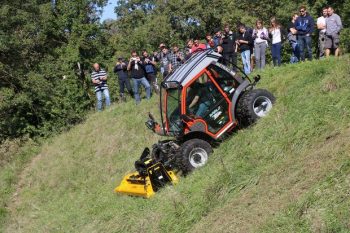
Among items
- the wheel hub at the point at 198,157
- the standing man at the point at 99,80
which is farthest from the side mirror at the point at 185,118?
the standing man at the point at 99,80

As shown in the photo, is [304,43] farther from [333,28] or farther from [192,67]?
[192,67]

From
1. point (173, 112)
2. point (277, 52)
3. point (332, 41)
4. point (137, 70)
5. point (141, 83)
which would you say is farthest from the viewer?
A: point (141, 83)

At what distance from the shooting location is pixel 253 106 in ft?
34.7

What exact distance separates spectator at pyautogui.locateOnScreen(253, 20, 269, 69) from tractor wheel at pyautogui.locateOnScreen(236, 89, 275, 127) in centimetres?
441

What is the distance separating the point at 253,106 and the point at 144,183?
114 inches

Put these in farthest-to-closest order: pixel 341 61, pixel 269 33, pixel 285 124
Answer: pixel 269 33 < pixel 341 61 < pixel 285 124

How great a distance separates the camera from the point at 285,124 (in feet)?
30.4

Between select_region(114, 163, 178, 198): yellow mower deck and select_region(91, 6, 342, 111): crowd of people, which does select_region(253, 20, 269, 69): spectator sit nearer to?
select_region(91, 6, 342, 111): crowd of people

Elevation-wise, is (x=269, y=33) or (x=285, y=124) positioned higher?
(x=269, y=33)

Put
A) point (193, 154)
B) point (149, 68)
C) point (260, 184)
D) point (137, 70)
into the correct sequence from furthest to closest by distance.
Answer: point (149, 68), point (137, 70), point (193, 154), point (260, 184)

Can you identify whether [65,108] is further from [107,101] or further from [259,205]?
[259,205]

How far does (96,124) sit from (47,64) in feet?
33.0

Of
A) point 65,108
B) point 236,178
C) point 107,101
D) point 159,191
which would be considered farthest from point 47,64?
point 236,178

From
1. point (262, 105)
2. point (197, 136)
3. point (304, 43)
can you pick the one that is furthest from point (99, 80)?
point (262, 105)
